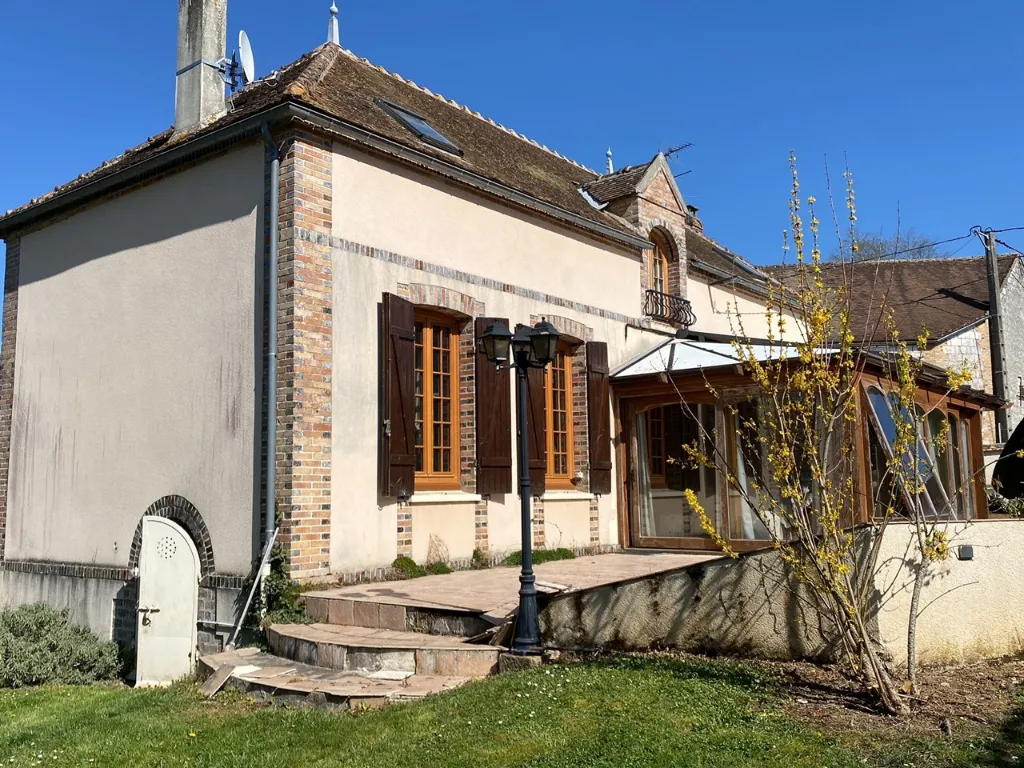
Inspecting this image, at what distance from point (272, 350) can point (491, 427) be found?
2838 millimetres

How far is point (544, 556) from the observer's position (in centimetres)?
1077

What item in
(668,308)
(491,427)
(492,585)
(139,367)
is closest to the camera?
(492,585)

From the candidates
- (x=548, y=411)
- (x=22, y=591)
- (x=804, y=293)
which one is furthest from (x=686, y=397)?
(x=22, y=591)

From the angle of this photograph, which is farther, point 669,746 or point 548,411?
point 548,411

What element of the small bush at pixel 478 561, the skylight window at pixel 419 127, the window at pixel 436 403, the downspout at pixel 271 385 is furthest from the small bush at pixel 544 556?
the skylight window at pixel 419 127

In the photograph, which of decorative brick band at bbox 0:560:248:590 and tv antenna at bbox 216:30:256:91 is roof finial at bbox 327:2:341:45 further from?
decorative brick band at bbox 0:560:248:590

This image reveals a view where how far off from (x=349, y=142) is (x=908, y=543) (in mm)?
6386

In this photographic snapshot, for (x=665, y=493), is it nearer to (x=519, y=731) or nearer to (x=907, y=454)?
(x=907, y=454)

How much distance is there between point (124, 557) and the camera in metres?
9.56

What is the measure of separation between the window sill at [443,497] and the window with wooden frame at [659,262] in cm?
581

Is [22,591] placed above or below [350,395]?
below

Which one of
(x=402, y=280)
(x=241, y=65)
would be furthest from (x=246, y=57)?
(x=402, y=280)

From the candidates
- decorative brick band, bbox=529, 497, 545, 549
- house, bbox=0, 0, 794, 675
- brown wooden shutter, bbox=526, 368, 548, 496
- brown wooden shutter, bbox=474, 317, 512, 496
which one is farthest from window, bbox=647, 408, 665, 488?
brown wooden shutter, bbox=474, 317, 512, 496

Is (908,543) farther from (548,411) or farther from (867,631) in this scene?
(548,411)
